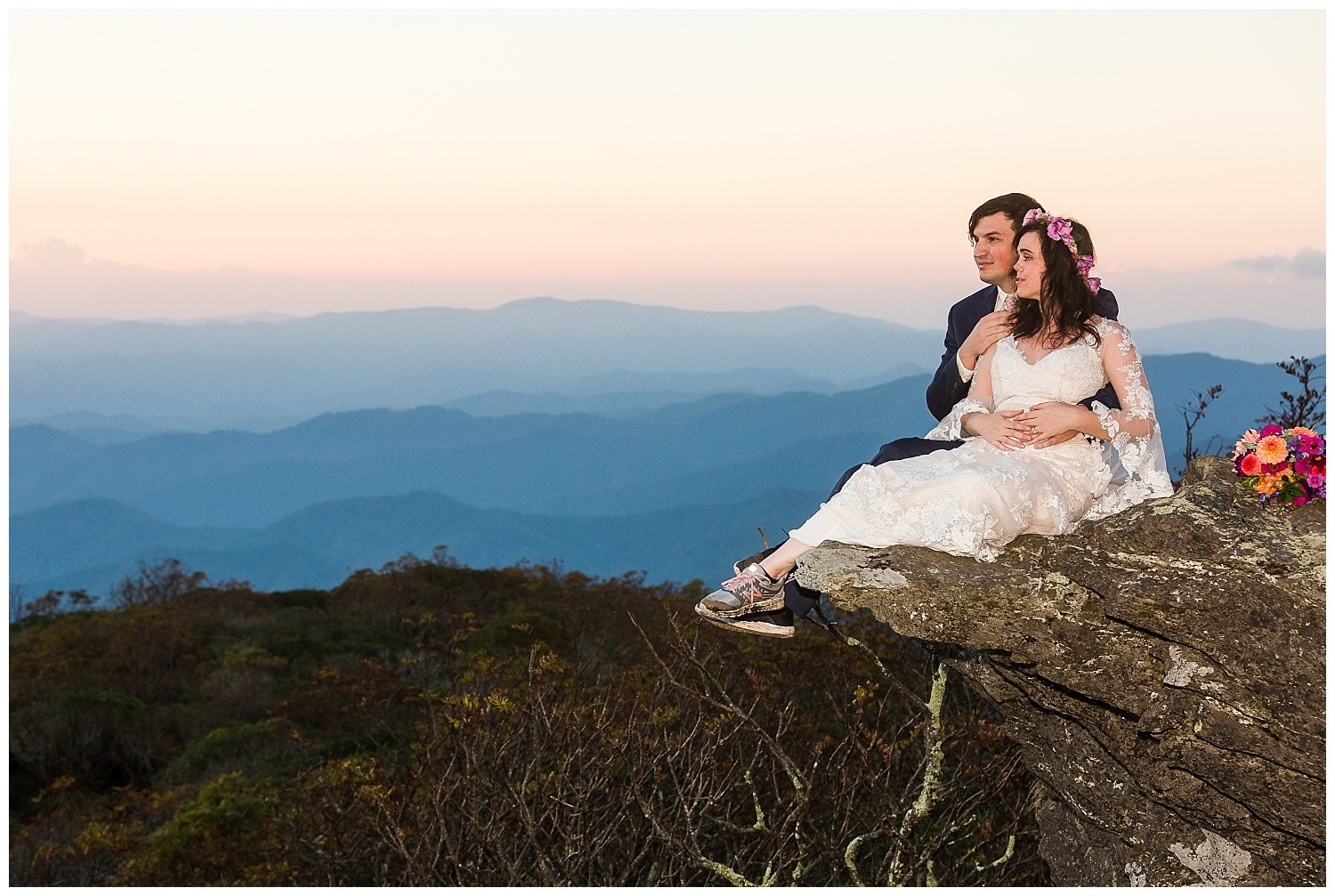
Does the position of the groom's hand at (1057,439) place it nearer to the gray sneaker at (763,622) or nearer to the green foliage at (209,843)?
the gray sneaker at (763,622)

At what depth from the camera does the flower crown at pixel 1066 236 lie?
17.5ft

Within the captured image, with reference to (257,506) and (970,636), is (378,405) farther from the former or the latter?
(970,636)

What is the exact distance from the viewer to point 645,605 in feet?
57.7

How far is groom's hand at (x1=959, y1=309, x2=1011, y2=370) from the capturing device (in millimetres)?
5742

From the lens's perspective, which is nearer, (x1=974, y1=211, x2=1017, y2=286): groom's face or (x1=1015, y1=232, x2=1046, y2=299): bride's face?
(x1=1015, y1=232, x2=1046, y2=299): bride's face

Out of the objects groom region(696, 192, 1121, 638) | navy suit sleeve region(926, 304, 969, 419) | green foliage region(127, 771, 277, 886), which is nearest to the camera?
groom region(696, 192, 1121, 638)

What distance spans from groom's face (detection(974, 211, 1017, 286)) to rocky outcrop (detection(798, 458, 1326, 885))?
4.55ft

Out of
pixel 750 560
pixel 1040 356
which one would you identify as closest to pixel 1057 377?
pixel 1040 356

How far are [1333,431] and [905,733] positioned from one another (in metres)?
6.00

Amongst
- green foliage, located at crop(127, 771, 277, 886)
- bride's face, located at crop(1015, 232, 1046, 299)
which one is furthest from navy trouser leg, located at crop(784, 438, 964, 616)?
green foliage, located at crop(127, 771, 277, 886)

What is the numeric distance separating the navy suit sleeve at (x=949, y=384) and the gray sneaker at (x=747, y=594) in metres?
1.38

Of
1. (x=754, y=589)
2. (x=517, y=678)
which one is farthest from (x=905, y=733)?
(x=754, y=589)

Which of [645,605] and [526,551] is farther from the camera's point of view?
[526,551]

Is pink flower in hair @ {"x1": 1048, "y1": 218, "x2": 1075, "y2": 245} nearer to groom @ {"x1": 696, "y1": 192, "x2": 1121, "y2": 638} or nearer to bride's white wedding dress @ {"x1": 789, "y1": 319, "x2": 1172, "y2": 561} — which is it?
groom @ {"x1": 696, "y1": 192, "x2": 1121, "y2": 638}
